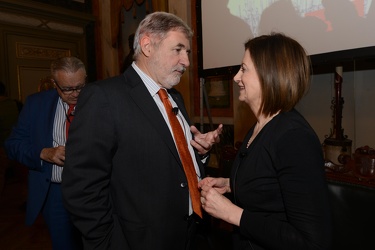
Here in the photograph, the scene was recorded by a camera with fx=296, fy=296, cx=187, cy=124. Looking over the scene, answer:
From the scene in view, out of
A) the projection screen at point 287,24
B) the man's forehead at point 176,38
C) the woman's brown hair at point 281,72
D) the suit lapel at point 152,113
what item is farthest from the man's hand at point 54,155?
the projection screen at point 287,24

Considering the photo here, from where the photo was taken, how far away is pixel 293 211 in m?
0.98

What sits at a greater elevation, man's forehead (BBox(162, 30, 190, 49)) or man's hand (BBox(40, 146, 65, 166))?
man's forehead (BBox(162, 30, 190, 49))

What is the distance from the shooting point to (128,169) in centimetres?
127

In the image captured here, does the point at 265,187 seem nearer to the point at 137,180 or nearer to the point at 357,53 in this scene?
the point at 137,180

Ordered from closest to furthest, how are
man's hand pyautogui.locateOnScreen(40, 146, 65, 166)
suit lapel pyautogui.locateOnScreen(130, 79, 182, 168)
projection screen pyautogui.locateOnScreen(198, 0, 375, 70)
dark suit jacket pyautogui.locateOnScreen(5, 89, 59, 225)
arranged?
1. suit lapel pyautogui.locateOnScreen(130, 79, 182, 168)
2. man's hand pyautogui.locateOnScreen(40, 146, 65, 166)
3. dark suit jacket pyautogui.locateOnScreen(5, 89, 59, 225)
4. projection screen pyautogui.locateOnScreen(198, 0, 375, 70)

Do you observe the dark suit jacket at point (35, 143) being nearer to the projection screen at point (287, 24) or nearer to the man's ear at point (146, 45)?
the man's ear at point (146, 45)

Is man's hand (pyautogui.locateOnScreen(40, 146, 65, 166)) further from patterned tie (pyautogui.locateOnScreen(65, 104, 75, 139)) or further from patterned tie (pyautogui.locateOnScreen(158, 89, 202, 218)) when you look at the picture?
patterned tie (pyautogui.locateOnScreen(158, 89, 202, 218))

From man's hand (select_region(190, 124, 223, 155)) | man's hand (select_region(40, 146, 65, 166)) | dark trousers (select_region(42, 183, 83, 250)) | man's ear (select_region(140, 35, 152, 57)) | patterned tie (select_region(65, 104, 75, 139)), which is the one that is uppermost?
man's ear (select_region(140, 35, 152, 57))

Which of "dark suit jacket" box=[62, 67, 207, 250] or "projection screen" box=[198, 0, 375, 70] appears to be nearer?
"dark suit jacket" box=[62, 67, 207, 250]

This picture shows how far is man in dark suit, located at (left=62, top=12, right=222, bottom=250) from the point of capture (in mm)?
1194

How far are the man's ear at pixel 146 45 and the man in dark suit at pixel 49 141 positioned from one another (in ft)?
2.30

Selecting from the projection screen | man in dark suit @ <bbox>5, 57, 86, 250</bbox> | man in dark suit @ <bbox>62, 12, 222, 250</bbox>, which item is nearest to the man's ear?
man in dark suit @ <bbox>62, 12, 222, 250</bbox>

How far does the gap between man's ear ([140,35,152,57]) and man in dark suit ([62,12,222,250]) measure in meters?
0.01

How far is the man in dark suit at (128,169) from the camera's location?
3.92ft
